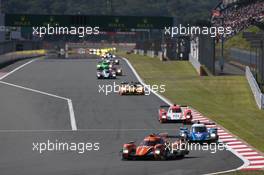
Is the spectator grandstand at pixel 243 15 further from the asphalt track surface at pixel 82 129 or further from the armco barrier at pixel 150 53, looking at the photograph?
the asphalt track surface at pixel 82 129

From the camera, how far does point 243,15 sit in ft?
484

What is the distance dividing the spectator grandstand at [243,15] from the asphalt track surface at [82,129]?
53827mm

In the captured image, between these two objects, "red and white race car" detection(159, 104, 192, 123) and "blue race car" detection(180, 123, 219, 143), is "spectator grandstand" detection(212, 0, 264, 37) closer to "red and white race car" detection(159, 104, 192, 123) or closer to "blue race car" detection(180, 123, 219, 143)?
"red and white race car" detection(159, 104, 192, 123)

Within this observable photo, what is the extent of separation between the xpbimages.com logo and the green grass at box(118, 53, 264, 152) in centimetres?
117

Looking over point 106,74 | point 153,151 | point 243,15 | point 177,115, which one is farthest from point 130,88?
point 243,15

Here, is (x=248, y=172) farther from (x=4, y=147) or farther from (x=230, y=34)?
(x=230, y=34)

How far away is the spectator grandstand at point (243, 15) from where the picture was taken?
13775cm

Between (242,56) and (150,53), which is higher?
(242,56)

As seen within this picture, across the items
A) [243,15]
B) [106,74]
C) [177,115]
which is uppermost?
[243,15]

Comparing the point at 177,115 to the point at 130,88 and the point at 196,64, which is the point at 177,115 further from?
the point at 196,64

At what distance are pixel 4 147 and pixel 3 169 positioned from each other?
7927mm

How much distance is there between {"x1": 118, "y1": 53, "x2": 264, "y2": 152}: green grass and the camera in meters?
48.8

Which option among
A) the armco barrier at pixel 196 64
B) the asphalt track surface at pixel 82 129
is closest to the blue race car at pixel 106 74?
the asphalt track surface at pixel 82 129

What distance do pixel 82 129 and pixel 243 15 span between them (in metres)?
105
